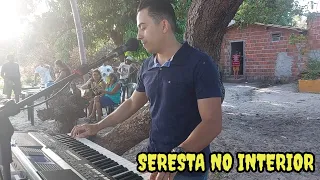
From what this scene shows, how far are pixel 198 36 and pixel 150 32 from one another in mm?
2930

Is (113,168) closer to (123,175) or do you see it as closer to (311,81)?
(123,175)

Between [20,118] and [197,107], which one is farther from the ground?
[197,107]

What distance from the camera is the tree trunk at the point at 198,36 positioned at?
14.1 ft

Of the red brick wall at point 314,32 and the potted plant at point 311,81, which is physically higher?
the red brick wall at point 314,32

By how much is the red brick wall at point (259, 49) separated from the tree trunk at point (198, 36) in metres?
13.7

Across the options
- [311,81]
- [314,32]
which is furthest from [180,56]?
[314,32]

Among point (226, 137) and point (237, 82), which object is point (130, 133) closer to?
point (226, 137)

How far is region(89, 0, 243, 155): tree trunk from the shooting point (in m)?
4.30

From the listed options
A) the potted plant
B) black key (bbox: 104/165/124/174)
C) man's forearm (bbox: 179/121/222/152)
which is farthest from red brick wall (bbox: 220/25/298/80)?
man's forearm (bbox: 179/121/222/152)

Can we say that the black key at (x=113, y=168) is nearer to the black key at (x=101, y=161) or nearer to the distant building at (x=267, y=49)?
the black key at (x=101, y=161)

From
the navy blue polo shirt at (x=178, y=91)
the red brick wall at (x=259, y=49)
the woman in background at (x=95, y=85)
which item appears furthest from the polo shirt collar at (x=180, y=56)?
the red brick wall at (x=259, y=49)

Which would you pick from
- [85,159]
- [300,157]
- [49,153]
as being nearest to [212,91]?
[85,159]

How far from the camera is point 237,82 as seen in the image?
18969 mm

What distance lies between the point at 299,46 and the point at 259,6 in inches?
140
